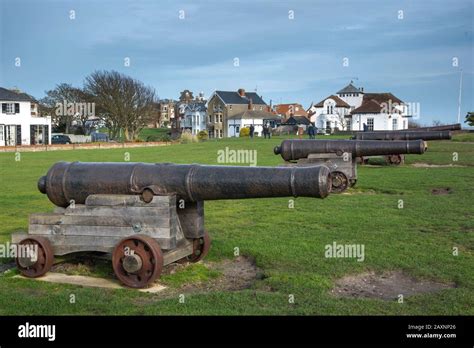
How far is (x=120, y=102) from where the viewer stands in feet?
222

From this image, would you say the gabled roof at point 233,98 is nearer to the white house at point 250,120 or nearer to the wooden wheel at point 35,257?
the white house at point 250,120

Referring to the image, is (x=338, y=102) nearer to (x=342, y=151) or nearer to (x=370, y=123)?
(x=370, y=123)

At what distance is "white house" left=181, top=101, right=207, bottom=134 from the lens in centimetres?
9969

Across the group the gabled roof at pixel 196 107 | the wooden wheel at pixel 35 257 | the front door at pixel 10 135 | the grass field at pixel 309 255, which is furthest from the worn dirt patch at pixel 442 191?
the gabled roof at pixel 196 107

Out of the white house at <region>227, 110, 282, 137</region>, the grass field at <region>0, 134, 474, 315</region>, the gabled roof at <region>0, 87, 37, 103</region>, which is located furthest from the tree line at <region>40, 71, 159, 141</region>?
the grass field at <region>0, 134, 474, 315</region>

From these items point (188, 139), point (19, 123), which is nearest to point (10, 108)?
point (19, 123)

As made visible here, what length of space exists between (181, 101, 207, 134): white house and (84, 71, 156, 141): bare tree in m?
27.8

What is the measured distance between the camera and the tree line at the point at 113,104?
6788cm

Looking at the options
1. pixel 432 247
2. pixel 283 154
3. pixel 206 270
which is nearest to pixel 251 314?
pixel 206 270

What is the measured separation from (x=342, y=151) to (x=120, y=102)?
5389 centimetres

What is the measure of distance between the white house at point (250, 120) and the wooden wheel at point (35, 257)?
80.0m

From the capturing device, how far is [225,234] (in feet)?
33.0

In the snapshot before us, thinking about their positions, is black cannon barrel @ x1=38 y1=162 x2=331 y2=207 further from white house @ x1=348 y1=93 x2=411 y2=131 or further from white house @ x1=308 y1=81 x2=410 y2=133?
white house @ x1=348 y1=93 x2=411 y2=131
